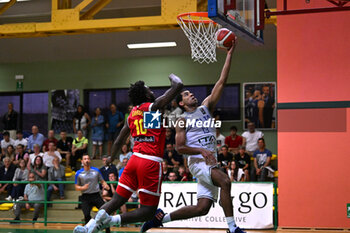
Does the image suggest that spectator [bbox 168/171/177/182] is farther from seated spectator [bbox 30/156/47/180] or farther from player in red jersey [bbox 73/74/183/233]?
player in red jersey [bbox 73/74/183/233]

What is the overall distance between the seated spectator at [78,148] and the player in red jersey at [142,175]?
11.7 metres

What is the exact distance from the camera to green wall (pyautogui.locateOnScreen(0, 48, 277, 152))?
782 inches

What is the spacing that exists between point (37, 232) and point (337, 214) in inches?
262

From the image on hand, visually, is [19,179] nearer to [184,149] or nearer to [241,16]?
[241,16]

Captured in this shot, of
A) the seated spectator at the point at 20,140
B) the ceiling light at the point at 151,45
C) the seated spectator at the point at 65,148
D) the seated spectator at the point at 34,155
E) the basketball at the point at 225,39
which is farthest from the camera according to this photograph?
the ceiling light at the point at 151,45

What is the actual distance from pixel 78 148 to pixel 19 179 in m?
2.73

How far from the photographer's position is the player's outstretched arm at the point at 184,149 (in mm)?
7528

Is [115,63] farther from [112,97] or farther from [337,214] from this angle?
[337,214]

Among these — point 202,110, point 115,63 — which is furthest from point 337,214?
point 115,63

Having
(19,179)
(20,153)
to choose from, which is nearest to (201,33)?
(19,179)

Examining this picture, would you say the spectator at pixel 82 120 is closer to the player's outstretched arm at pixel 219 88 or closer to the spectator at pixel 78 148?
the spectator at pixel 78 148

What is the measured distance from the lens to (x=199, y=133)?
7.84 metres

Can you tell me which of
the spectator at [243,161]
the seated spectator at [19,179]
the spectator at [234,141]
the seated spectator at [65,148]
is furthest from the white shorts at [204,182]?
the seated spectator at [65,148]

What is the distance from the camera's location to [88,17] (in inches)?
568
